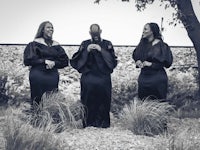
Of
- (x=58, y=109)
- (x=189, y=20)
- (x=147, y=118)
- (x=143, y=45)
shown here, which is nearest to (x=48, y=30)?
(x=58, y=109)

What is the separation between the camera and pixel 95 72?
9.08 meters

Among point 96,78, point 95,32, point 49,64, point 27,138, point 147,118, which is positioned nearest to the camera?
point 27,138

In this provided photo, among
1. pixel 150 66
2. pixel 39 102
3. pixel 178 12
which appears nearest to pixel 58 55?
pixel 39 102

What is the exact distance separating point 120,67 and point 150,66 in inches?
349

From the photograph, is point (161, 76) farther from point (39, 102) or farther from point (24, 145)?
point (24, 145)

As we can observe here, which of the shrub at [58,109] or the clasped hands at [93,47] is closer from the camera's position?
the shrub at [58,109]

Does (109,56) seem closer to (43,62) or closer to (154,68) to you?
(154,68)

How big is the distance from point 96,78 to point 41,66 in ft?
3.14

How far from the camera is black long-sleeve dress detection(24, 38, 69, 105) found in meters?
8.81

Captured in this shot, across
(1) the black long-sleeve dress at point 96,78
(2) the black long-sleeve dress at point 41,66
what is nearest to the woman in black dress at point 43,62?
(2) the black long-sleeve dress at point 41,66

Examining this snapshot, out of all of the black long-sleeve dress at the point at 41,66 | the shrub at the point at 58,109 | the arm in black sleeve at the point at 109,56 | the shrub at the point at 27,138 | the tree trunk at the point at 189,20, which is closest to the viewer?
the shrub at the point at 27,138

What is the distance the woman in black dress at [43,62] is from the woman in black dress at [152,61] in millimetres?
1321

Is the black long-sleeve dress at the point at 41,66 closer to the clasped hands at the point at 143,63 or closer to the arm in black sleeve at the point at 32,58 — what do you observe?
the arm in black sleeve at the point at 32,58

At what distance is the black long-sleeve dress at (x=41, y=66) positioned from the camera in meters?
8.81
